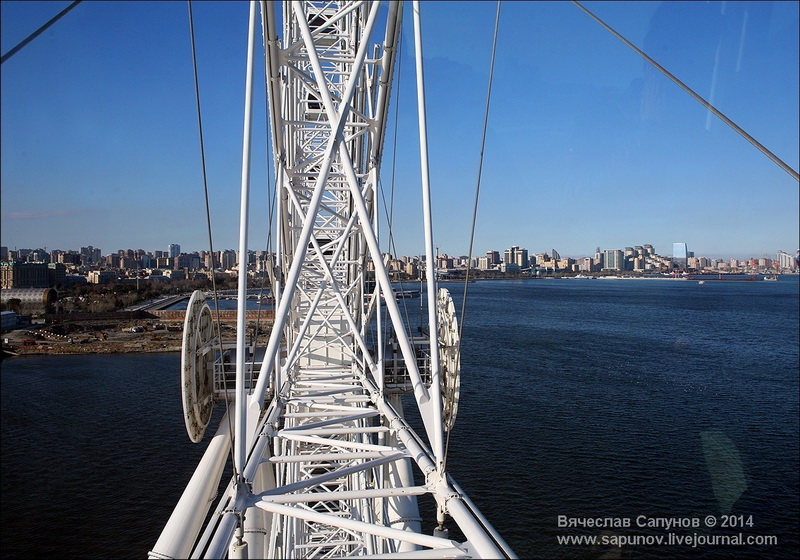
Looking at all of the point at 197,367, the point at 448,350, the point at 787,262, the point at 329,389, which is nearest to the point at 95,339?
the point at 197,367

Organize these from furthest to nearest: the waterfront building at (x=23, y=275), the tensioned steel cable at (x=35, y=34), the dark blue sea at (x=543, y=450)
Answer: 1. the waterfront building at (x=23, y=275)
2. the dark blue sea at (x=543, y=450)
3. the tensioned steel cable at (x=35, y=34)

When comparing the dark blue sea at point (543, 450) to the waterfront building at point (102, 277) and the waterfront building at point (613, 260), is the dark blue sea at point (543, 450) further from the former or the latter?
→ the waterfront building at point (613, 260)

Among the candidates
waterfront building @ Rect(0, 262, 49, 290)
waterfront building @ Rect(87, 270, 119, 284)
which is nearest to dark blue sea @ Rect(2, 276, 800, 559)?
waterfront building @ Rect(0, 262, 49, 290)

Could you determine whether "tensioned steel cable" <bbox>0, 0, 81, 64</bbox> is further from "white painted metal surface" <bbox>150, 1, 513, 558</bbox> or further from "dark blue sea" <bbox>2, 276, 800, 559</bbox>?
"dark blue sea" <bbox>2, 276, 800, 559</bbox>

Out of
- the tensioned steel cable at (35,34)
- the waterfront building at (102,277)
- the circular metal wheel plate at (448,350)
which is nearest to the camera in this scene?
the tensioned steel cable at (35,34)

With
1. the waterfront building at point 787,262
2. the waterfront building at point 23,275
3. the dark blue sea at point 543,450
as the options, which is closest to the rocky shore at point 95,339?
the dark blue sea at point 543,450

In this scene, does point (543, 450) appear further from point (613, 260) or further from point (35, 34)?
point (613, 260)
